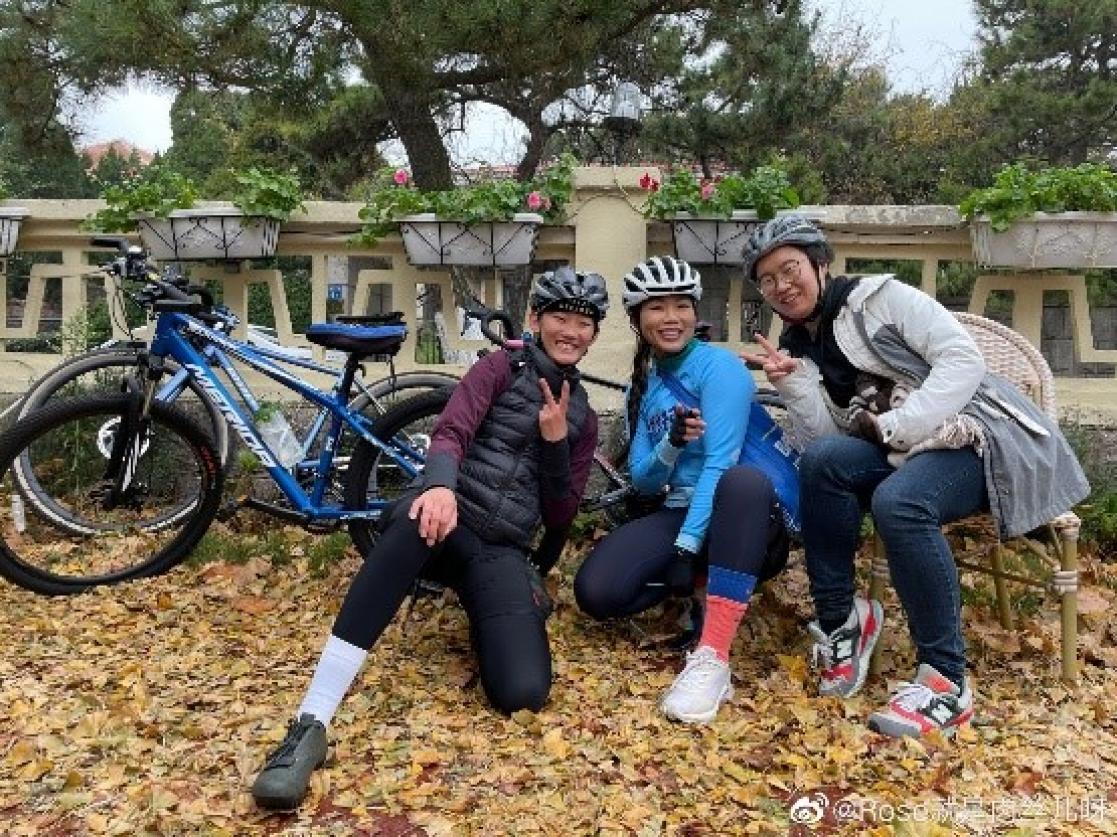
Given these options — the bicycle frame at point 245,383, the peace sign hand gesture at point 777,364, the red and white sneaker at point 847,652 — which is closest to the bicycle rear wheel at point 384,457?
the bicycle frame at point 245,383

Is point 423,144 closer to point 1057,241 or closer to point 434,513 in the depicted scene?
point 1057,241

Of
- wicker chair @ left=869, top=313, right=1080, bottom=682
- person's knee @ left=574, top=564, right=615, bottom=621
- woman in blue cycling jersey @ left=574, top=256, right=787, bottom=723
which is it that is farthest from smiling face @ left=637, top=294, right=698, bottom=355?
wicker chair @ left=869, top=313, right=1080, bottom=682

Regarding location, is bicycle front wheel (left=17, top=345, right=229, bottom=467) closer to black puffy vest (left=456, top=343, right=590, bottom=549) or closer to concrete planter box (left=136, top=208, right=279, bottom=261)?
concrete planter box (left=136, top=208, right=279, bottom=261)

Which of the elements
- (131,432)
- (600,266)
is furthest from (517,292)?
(131,432)

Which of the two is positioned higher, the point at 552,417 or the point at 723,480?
the point at 552,417

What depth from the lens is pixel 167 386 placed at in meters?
3.62

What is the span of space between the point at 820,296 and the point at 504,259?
5.14ft

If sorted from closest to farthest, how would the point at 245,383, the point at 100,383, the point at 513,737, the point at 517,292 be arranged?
the point at 513,737 → the point at 245,383 → the point at 100,383 → the point at 517,292

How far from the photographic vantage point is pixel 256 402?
3.73m

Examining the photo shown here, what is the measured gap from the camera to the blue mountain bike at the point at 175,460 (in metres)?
3.56

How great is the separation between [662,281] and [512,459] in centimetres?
70

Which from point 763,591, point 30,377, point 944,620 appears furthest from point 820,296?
point 30,377

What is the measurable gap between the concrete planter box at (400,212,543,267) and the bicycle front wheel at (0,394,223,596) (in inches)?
45.0

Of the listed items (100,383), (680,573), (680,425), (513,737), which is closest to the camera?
(513,737)
